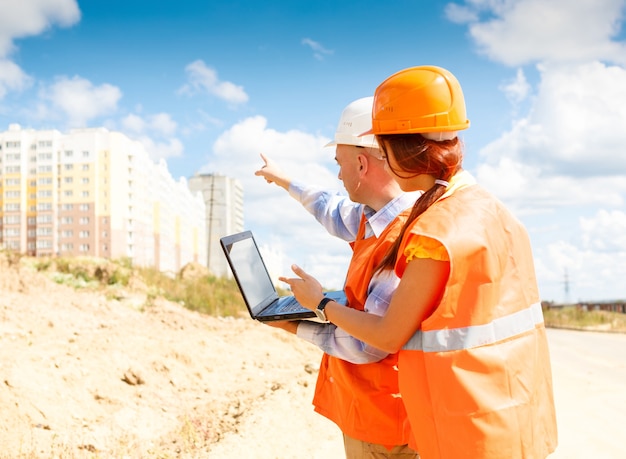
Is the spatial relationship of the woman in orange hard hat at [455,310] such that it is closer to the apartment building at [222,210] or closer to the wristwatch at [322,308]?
the wristwatch at [322,308]

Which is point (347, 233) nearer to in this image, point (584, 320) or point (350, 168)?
point (350, 168)

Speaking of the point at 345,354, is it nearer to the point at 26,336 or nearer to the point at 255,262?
the point at 255,262

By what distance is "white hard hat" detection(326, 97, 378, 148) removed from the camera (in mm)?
2348

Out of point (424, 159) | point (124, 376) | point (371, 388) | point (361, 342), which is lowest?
point (124, 376)

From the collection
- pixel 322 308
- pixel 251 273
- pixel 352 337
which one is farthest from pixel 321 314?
pixel 251 273

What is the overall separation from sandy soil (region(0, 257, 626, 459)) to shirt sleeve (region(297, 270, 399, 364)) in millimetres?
3493

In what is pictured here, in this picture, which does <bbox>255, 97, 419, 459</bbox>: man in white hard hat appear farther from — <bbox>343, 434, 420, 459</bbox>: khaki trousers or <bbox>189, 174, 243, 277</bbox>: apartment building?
<bbox>189, 174, 243, 277</bbox>: apartment building

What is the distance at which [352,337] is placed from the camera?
2.09m

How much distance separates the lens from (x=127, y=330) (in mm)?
9922

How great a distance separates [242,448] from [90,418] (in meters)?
1.78

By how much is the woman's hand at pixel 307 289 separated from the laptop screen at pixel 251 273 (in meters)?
0.30

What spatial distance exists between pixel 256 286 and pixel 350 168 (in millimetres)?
620

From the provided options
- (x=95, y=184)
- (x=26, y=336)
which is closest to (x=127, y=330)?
(x=26, y=336)

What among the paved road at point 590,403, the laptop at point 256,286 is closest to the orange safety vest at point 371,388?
the laptop at point 256,286
